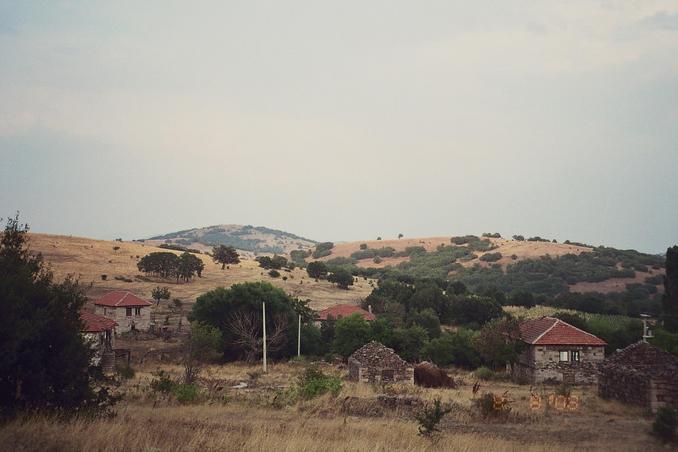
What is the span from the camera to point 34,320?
39.8 feet

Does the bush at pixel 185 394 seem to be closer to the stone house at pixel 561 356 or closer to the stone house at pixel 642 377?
the stone house at pixel 642 377

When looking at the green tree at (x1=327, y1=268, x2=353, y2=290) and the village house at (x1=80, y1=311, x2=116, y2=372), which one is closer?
the village house at (x1=80, y1=311, x2=116, y2=372)

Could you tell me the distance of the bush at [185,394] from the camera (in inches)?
848

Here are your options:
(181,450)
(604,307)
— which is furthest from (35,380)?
(604,307)

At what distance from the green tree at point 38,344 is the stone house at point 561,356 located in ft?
123

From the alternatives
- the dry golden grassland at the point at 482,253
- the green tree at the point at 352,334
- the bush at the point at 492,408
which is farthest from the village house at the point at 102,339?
the dry golden grassland at the point at 482,253

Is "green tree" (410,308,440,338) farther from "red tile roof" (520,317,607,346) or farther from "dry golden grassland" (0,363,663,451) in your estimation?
"dry golden grassland" (0,363,663,451)

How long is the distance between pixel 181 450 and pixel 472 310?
6316cm

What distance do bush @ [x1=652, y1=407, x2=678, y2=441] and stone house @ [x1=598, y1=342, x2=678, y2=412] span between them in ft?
29.4

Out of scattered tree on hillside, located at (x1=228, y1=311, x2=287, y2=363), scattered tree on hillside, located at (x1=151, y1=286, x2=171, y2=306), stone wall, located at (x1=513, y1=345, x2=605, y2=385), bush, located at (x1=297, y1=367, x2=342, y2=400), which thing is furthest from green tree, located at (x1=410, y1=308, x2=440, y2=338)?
bush, located at (x1=297, y1=367, x2=342, y2=400)

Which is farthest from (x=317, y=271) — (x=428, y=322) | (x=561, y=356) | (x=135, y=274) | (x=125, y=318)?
(x=561, y=356)

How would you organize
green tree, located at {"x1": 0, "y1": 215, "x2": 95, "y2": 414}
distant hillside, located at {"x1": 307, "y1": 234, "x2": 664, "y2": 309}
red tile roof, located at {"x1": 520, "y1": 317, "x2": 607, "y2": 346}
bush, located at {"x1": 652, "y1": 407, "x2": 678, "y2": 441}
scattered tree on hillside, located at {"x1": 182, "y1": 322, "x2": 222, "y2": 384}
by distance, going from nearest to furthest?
green tree, located at {"x1": 0, "y1": 215, "x2": 95, "y2": 414} → bush, located at {"x1": 652, "y1": 407, "x2": 678, "y2": 441} → scattered tree on hillside, located at {"x1": 182, "y1": 322, "x2": 222, "y2": 384} → red tile roof, located at {"x1": 520, "y1": 317, "x2": 607, "y2": 346} → distant hillside, located at {"x1": 307, "y1": 234, "x2": 664, "y2": 309}

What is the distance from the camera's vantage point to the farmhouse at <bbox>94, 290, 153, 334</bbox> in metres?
58.8

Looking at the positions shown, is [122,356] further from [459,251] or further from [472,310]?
[459,251]
